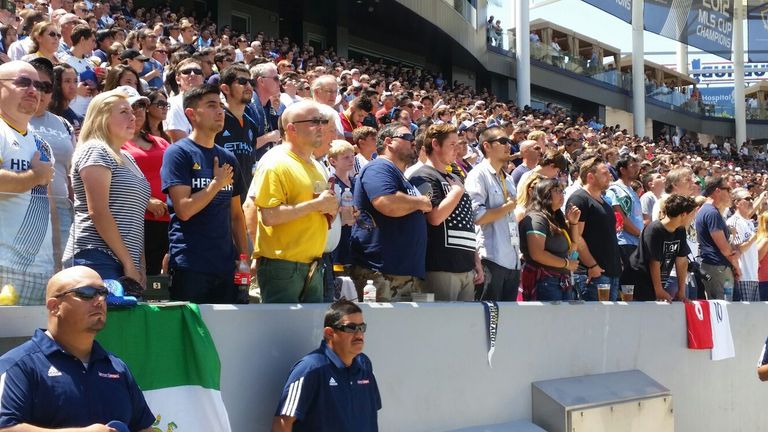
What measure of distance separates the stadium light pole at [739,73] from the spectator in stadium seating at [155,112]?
3865 centimetres

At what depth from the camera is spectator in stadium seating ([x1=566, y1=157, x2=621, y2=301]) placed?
7770mm

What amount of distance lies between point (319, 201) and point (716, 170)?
18.2m

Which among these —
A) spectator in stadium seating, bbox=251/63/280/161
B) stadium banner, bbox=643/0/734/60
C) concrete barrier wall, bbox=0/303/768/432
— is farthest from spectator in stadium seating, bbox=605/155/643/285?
stadium banner, bbox=643/0/734/60

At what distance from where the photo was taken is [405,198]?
580cm

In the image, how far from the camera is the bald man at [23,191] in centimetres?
392

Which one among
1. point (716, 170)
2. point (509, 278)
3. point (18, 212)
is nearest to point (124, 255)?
point (18, 212)

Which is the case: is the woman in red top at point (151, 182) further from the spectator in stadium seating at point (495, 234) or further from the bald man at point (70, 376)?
the spectator in stadium seating at point (495, 234)

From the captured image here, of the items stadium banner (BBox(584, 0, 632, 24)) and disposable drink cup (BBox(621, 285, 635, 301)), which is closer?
disposable drink cup (BBox(621, 285, 635, 301))

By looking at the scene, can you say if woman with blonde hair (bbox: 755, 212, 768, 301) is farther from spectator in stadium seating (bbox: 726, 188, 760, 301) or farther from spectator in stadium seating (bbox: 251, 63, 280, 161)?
spectator in stadium seating (bbox: 251, 63, 280, 161)

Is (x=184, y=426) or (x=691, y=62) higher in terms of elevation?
(x=691, y=62)

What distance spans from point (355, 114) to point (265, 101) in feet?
4.41

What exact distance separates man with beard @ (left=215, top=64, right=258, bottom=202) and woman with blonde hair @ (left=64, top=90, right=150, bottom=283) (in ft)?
5.23

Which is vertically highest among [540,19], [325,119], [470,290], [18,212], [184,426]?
[540,19]

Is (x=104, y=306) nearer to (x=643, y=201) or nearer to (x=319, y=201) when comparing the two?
(x=319, y=201)
